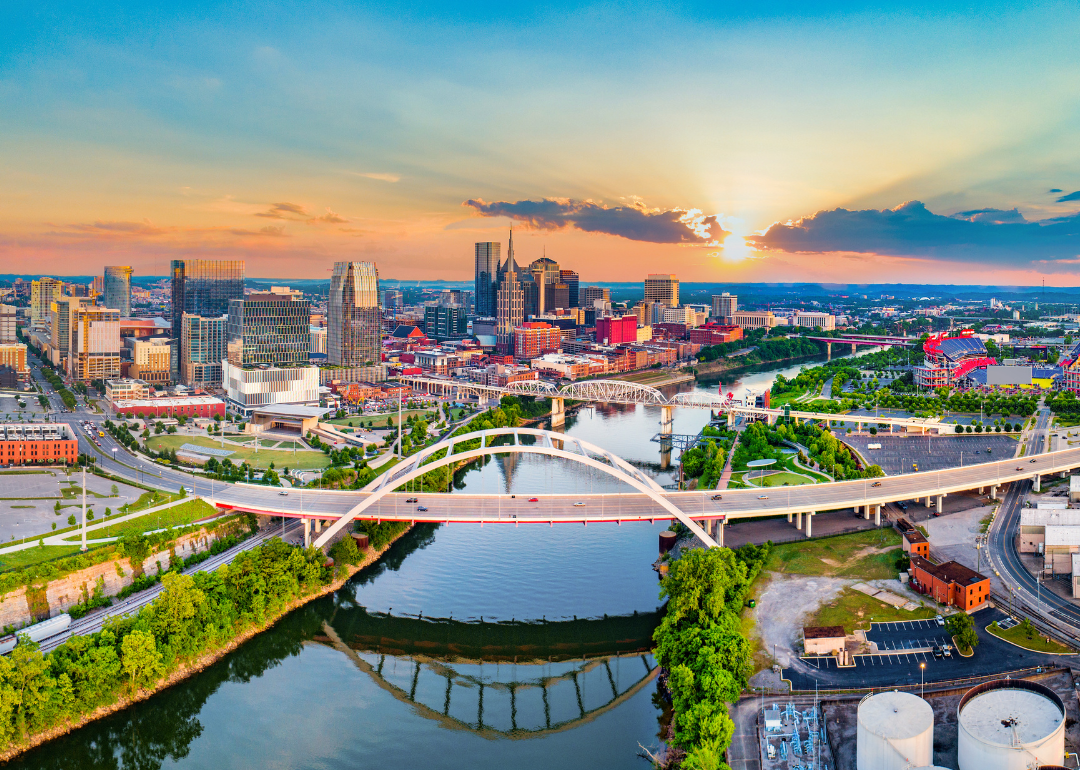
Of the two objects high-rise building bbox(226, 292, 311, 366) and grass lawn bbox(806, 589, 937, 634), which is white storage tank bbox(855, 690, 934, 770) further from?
high-rise building bbox(226, 292, 311, 366)

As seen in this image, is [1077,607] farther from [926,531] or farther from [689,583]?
[689,583]

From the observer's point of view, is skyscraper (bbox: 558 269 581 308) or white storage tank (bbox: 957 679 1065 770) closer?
white storage tank (bbox: 957 679 1065 770)

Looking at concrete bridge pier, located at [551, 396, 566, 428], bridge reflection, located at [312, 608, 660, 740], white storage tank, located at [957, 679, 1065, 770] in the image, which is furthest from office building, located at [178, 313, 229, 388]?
white storage tank, located at [957, 679, 1065, 770]

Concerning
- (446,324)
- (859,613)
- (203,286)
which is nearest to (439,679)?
(859,613)

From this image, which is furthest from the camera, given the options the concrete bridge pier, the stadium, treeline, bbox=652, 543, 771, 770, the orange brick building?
the stadium

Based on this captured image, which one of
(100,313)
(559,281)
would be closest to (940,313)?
(559,281)

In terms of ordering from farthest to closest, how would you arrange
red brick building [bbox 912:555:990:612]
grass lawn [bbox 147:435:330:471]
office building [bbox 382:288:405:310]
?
office building [bbox 382:288:405:310], grass lawn [bbox 147:435:330:471], red brick building [bbox 912:555:990:612]

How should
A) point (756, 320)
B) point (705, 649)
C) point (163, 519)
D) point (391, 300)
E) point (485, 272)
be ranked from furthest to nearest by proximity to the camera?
1. point (391, 300)
2. point (756, 320)
3. point (485, 272)
4. point (163, 519)
5. point (705, 649)

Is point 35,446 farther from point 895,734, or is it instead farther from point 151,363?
point 895,734

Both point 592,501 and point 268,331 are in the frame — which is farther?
point 268,331
